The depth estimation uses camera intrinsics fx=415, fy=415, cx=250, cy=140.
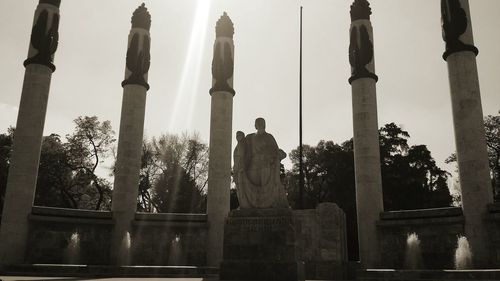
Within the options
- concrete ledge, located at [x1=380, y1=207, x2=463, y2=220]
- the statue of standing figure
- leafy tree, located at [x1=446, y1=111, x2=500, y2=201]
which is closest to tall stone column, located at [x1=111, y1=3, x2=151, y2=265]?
the statue of standing figure

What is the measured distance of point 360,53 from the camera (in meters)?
29.1

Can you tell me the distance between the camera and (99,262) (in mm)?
25344

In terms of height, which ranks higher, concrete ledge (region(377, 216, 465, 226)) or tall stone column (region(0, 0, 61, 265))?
tall stone column (region(0, 0, 61, 265))

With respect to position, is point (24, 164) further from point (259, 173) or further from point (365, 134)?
point (365, 134)

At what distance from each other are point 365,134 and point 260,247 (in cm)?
1766

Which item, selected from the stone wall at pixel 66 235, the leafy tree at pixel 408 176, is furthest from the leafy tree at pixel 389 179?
the stone wall at pixel 66 235

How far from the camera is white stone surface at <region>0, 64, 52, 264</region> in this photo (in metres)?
23.8

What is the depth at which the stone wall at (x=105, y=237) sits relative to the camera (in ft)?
80.4

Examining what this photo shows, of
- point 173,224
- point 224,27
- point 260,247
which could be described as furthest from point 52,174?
point 260,247

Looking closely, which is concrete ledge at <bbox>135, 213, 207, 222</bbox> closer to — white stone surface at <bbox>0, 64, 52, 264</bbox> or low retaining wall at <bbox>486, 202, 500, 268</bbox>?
white stone surface at <bbox>0, 64, 52, 264</bbox>

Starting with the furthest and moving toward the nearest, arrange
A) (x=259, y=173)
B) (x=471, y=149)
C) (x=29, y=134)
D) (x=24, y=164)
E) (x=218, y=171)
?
(x=218, y=171) < (x=29, y=134) < (x=24, y=164) < (x=471, y=149) < (x=259, y=173)

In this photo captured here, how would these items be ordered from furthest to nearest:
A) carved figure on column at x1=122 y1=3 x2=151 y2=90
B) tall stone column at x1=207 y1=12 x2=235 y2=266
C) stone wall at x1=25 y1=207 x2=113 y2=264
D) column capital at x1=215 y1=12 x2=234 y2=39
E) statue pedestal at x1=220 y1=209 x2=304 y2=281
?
column capital at x1=215 y1=12 x2=234 y2=39 → carved figure on column at x1=122 y1=3 x2=151 y2=90 → tall stone column at x1=207 y1=12 x2=235 y2=266 → stone wall at x1=25 y1=207 x2=113 y2=264 → statue pedestal at x1=220 y1=209 x2=304 y2=281

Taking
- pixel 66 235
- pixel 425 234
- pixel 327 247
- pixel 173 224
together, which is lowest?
pixel 327 247

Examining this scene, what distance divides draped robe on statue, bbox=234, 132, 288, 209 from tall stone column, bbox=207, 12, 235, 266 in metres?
14.8
